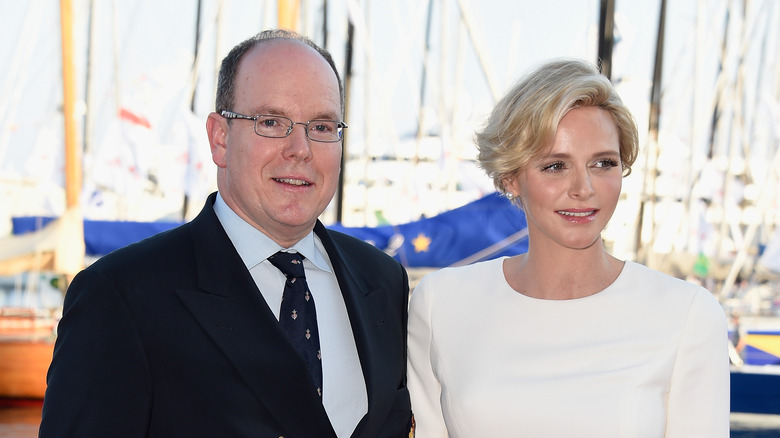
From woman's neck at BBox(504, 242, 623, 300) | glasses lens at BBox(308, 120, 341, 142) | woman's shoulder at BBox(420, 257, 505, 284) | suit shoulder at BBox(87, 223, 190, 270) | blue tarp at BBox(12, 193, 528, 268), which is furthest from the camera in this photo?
blue tarp at BBox(12, 193, 528, 268)

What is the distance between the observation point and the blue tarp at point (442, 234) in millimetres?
9609

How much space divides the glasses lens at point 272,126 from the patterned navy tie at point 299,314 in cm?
37

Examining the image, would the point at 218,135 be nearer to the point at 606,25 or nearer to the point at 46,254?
the point at 46,254

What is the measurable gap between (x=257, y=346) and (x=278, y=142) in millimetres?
627

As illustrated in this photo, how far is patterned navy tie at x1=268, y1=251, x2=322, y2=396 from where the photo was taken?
98.5 inches

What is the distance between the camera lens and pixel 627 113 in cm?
288

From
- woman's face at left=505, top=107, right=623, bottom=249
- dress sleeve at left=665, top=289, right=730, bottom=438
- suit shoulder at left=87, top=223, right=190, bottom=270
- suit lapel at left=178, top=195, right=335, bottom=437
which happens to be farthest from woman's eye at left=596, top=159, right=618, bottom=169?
suit shoulder at left=87, top=223, right=190, bottom=270

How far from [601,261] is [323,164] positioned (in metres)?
1.07

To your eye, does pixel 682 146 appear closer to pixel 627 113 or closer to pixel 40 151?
pixel 40 151

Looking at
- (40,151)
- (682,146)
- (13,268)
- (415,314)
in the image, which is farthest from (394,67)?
(415,314)

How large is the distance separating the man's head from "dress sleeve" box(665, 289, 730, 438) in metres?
1.25

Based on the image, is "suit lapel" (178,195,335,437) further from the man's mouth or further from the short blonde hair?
the short blonde hair

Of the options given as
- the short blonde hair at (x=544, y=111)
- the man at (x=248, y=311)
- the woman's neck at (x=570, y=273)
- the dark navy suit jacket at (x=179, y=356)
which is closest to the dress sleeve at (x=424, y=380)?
the man at (x=248, y=311)

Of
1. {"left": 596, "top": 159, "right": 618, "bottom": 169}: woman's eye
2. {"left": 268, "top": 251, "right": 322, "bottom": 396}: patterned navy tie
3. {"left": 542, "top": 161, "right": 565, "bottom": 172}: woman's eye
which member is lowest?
{"left": 268, "top": 251, "right": 322, "bottom": 396}: patterned navy tie
